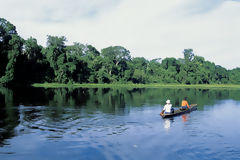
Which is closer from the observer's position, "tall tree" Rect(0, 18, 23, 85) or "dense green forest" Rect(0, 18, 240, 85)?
"tall tree" Rect(0, 18, 23, 85)

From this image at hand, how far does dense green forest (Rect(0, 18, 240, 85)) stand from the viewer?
66.2m

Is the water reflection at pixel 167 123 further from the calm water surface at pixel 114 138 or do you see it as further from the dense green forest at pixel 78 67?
the dense green forest at pixel 78 67

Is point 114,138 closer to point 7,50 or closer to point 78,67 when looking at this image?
point 7,50

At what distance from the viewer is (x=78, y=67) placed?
85312 millimetres

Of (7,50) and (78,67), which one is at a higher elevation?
(7,50)

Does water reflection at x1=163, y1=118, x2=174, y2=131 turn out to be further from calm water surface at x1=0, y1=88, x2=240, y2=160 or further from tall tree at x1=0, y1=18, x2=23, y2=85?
tall tree at x1=0, y1=18, x2=23, y2=85

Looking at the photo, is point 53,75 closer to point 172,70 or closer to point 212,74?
point 172,70

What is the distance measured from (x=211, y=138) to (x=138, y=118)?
6.77 metres

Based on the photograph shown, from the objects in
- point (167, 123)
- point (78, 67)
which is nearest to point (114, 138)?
point (167, 123)

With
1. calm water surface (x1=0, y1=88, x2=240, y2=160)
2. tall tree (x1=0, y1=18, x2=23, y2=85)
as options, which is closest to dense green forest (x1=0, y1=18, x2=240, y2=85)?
tall tree (x1=0, y1=18, x2=23, y2=85)

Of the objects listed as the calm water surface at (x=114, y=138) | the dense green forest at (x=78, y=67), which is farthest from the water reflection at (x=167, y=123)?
the dense green forest at (x=78, y=67)

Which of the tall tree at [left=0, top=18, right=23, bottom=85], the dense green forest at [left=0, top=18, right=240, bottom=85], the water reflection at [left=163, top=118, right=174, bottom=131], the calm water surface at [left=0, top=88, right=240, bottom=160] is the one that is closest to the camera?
the calm water surface at [left=0, top=88, right=240, bottom=160]

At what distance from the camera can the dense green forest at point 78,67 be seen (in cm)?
6619

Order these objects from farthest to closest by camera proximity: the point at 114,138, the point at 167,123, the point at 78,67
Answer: the point at 78,67 < the point at 167,123 < the point at 114,138
